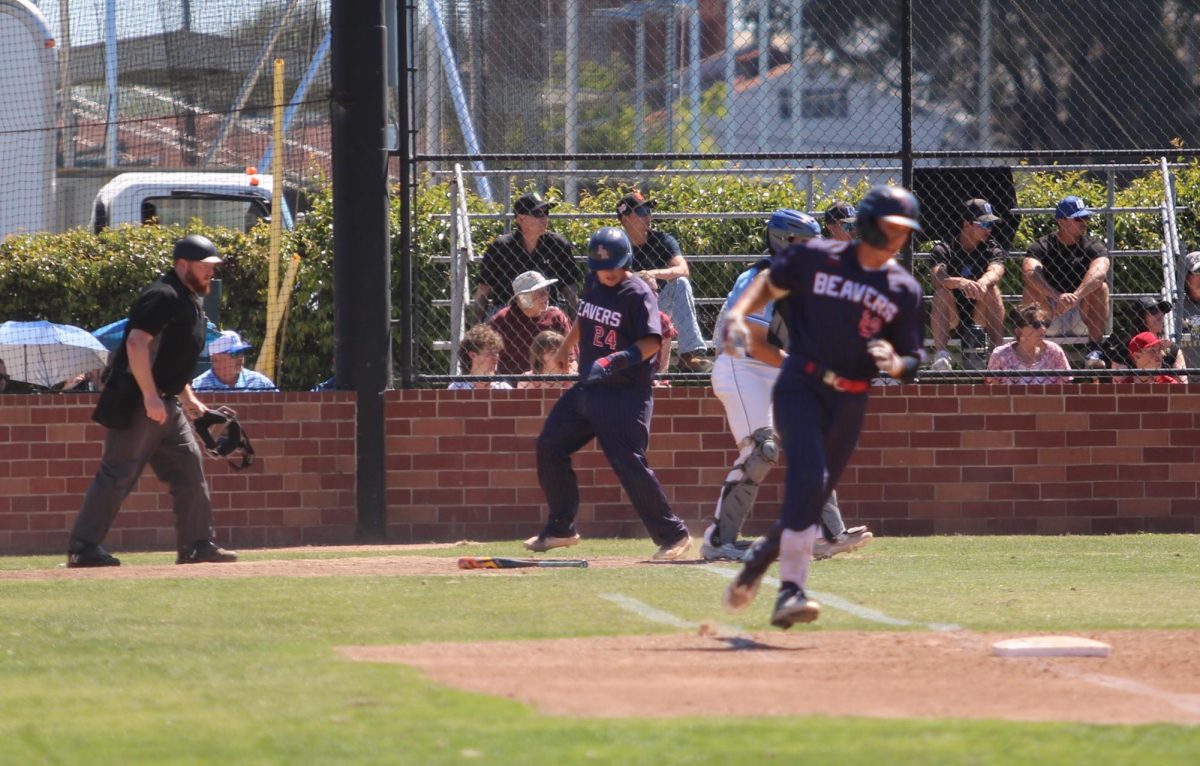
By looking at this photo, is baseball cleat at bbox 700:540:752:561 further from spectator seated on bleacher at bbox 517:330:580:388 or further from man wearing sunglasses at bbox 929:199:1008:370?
man wearing sunglasses at bbox 929:199:1008:370

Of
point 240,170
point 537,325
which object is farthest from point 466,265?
point 240,170

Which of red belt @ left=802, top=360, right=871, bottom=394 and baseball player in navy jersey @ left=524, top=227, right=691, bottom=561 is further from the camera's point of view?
baseball player in navy jersey @ left=524, top=227, right=691, bottom=561

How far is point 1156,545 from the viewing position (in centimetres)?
1167

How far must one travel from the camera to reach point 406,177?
500 inches

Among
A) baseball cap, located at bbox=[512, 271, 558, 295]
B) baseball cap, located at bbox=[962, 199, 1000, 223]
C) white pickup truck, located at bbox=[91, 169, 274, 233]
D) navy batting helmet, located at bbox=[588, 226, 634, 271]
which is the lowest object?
baseball cap, located at bbox=[512, 271, 558, 295]

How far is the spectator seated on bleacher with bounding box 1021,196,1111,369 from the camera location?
511 inches

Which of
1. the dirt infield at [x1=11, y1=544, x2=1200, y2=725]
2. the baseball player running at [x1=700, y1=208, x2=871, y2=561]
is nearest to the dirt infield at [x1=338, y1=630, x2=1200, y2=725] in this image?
the dirt infield at [x1=11, y1=544, x2=1200, y2=725]

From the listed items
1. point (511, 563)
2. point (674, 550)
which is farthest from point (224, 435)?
point (674, 550)

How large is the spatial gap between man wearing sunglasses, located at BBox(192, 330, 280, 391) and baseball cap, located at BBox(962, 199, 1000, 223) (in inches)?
212

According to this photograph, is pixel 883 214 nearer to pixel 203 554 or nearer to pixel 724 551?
pixel 724 551

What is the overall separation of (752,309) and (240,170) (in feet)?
30.5

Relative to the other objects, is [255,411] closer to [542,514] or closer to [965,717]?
[542,514]

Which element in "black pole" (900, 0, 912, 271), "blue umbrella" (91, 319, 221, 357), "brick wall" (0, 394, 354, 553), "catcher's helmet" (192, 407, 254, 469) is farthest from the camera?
"blue umbrella" (91, 319, 221, 357)

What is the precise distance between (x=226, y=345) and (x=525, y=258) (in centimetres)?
232
